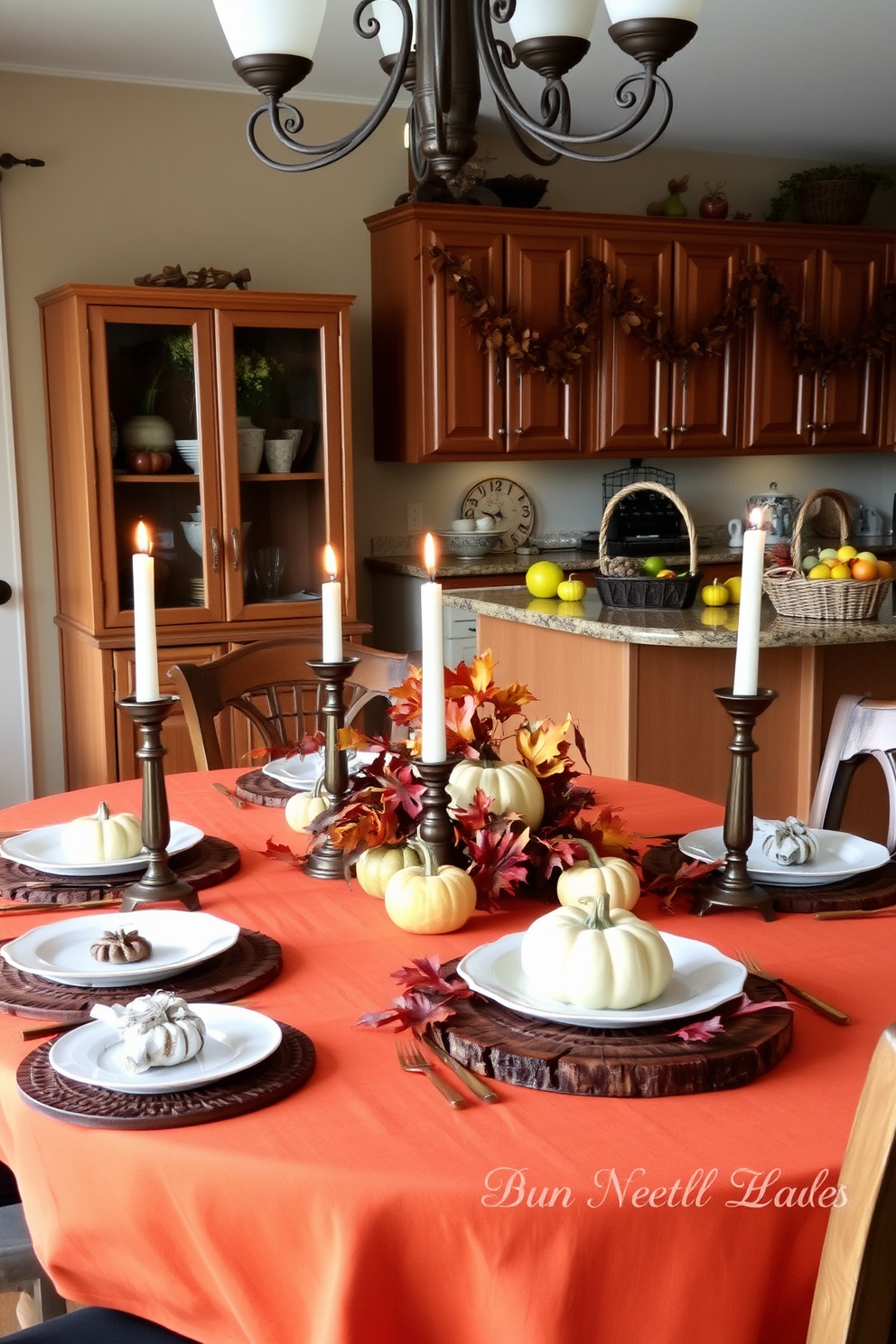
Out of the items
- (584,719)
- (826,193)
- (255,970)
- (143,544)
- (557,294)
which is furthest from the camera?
(826,193)

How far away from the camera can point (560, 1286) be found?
0.85 m

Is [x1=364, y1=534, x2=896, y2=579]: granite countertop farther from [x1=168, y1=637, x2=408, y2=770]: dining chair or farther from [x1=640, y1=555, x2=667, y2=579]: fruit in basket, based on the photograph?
[x1=168, y1=637, x2=408, y2=770]: dining chair

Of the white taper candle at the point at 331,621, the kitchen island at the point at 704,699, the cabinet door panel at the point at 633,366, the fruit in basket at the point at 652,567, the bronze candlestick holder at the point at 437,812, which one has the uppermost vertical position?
the cabinet door panel at the point at 633,366

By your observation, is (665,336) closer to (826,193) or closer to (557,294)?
(557,294)

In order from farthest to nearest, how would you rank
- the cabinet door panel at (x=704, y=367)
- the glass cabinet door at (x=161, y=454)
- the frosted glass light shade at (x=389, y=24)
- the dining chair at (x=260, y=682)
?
1. the cabinet door panel at (x=704, y=367)
2. the glass cabinet door at (x=161, y=454)
3. the dining chair at (x=260, y=682)
4. the frosted glass light shade at (x=389, y=24)

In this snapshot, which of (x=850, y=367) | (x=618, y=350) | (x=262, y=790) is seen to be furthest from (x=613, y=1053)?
(x=850, y=367)

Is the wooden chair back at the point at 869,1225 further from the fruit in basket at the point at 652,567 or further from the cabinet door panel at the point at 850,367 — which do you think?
the cabinet door panel at the point at 850,367

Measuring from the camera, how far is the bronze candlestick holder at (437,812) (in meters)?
1.31

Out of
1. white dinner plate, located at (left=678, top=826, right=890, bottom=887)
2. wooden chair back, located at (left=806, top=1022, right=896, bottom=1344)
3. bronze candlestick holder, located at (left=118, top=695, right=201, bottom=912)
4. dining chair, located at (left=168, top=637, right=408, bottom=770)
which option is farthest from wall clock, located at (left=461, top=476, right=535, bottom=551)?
wooden chair back, located at (left=806, top=1022, right=896, bottom=1344)

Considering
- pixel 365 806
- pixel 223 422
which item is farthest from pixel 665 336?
pixel 365 806

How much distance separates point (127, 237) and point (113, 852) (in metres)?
3.13

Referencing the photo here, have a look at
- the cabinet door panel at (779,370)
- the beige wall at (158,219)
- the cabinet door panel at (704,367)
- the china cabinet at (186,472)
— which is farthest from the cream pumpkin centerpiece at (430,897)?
the cabinet door panel at (779,370)

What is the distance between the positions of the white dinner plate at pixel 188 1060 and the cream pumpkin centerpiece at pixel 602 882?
1.27 ft

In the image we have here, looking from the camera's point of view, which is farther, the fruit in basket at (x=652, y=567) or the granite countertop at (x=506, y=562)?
the granite countertop at (x=506, y=562)
